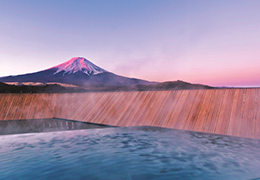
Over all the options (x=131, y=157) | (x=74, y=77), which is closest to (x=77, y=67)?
(x=74, y=77)

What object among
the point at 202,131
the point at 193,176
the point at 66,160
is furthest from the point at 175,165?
the point at 202,131

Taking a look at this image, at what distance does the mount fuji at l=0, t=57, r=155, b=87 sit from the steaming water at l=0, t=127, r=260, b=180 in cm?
6498

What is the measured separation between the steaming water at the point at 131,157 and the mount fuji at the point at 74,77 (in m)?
65.0

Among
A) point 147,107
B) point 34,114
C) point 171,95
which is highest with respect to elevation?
point 171,95

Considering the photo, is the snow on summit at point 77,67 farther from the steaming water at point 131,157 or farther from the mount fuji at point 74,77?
the steaming water at point 131,157

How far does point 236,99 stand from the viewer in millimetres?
8578

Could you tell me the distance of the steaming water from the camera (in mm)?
4664

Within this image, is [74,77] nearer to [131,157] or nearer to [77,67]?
[77,67]

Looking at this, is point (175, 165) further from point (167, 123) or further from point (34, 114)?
point (34, 114)

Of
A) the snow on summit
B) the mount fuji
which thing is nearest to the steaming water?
the mount fuji

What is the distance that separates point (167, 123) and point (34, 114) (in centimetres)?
1116

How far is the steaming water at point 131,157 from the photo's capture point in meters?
4.66

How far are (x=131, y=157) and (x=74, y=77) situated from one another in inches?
3203

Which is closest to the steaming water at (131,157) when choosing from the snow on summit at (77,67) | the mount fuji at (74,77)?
the mount fuji at (74,77)
